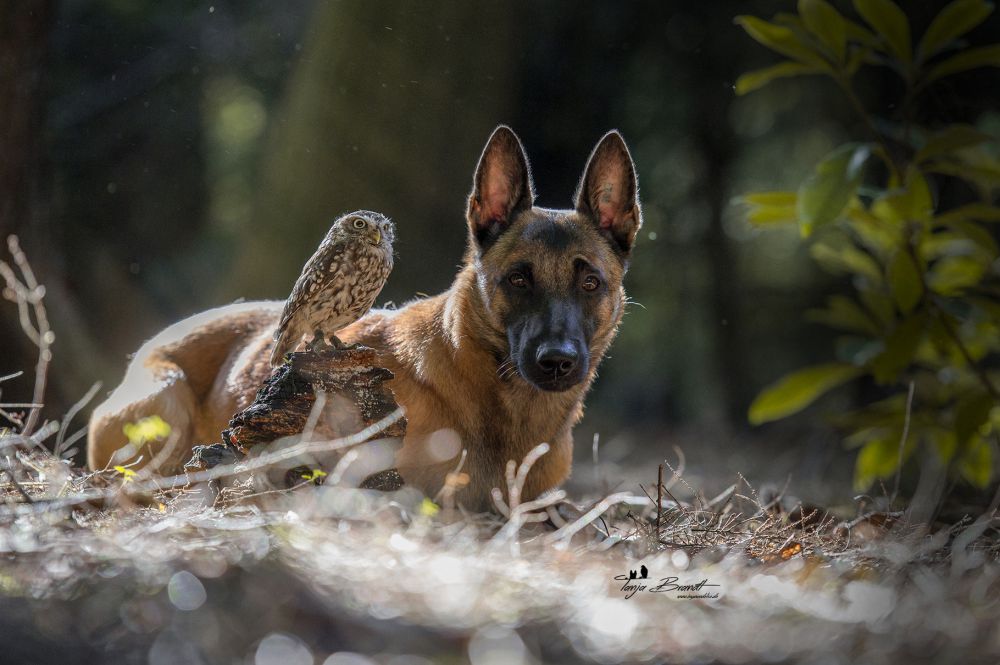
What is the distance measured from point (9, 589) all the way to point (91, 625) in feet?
0.86

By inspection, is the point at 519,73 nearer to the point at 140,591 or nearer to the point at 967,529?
the point at 967,529

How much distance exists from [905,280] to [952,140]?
1.91 feet

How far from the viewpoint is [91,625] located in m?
1.83

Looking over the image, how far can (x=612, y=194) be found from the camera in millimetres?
4297

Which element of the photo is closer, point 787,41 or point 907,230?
point 787,41

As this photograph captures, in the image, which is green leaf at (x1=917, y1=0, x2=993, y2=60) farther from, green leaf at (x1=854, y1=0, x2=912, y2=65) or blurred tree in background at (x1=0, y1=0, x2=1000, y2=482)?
blurred tree in background at (x1=0, y1=0, x2=1000, y2=482)

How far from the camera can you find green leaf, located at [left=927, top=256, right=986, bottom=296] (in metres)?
4.05

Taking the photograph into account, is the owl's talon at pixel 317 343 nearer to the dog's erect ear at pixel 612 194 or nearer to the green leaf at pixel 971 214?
the dog's erect ear at pixel 612 194

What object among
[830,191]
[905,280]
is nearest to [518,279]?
[830,191]

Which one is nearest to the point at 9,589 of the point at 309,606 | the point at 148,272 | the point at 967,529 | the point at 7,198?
→ the point at 309,606

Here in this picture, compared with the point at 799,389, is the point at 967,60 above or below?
above

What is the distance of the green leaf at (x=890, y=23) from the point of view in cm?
351

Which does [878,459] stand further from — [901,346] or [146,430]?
[146,430]

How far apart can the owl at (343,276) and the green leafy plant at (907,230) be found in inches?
62.4
